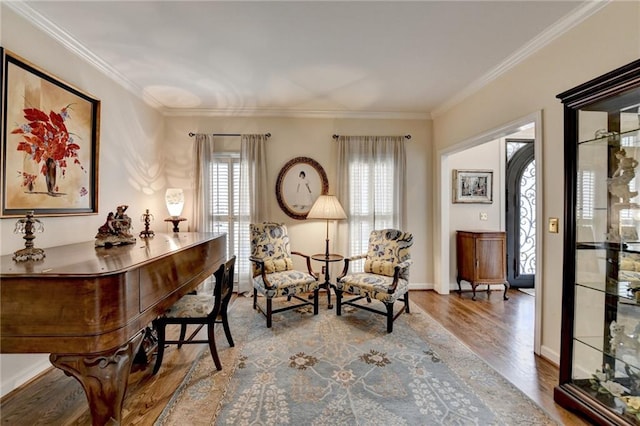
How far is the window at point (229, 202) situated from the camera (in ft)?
14.5

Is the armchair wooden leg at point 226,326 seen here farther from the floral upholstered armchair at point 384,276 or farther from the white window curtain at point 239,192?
Answer: the white window curtain at point 239,192

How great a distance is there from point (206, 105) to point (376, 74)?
7.87 ft

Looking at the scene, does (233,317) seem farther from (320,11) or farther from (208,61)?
(320,11)

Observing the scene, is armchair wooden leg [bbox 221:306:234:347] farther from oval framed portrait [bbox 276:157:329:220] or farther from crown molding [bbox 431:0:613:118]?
crown molding [bbox 431:0:613:118]

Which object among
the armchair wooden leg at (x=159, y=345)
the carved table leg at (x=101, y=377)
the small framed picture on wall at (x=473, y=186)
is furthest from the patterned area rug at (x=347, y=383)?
the small framed picture on wall at (x=473, y=186)

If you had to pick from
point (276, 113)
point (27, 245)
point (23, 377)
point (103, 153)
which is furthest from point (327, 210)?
point (23, 377)

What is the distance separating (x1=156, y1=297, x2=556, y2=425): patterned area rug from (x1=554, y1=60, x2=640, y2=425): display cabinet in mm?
372

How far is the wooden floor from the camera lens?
1884mm

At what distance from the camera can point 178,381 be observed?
2234 mm

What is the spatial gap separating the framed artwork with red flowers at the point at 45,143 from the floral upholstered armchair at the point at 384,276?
108 inches

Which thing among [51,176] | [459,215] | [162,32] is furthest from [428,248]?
[51,176]

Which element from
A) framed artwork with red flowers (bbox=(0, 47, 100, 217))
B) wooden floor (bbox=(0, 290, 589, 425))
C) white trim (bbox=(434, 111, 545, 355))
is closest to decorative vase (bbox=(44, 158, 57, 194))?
framed artwork with red flowers (bbox=(0, 47, 100, 217))

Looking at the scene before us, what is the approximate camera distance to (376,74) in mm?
3246

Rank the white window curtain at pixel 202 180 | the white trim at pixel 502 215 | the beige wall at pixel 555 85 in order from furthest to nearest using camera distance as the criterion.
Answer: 1. the white window curtain at pixel 202 180
2. the white trim at pixel 502 215
3. the beige wall at pixel 555 85
